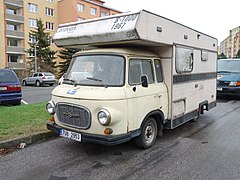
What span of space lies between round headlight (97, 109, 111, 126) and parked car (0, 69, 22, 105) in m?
6.56

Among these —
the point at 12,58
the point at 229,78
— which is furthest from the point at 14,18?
the point at 229,78

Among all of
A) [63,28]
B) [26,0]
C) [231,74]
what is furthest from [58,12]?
[63,28]

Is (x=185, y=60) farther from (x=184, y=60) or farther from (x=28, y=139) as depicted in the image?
(x=28, y=139)

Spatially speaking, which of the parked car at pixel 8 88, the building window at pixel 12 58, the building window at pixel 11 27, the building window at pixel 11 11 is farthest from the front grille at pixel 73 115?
the building window at pixel 11 11

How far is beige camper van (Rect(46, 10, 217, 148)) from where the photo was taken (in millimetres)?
4258

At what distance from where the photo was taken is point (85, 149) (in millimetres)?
5098

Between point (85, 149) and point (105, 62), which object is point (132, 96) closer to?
point (105, 62)

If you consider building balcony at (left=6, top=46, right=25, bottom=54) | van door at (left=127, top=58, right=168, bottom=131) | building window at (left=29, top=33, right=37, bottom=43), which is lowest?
van door at (left=127, top=58, right=168, bottom=131)

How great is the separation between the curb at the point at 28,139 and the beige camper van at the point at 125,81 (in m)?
0.69

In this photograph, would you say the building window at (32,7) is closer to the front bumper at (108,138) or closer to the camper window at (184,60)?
the camper window at (184,60)

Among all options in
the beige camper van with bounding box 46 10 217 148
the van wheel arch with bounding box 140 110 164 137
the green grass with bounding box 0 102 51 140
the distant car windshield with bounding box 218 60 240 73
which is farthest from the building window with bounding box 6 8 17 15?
the van wheel arch with bounding box 140 110 164 137

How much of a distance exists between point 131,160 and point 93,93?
1.48m

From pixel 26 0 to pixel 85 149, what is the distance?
4290 cm

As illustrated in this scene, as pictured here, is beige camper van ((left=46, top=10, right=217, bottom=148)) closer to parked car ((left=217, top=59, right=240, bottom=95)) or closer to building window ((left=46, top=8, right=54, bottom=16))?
parked car ((left=217, top=59, right=240, bottom=95))
